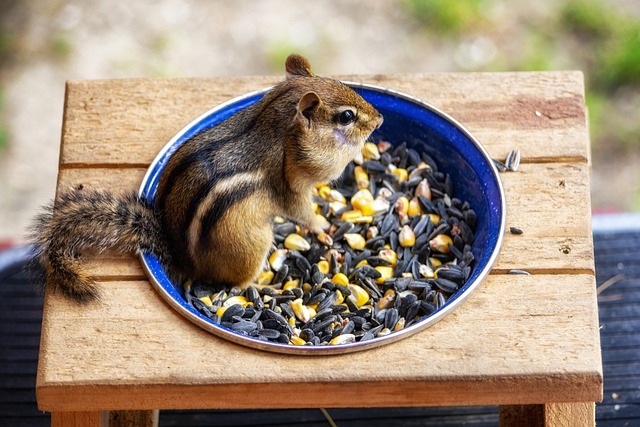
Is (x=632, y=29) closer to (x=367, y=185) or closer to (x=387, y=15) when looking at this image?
(x=387, y=15)

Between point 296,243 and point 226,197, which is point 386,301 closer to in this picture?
point 296,243

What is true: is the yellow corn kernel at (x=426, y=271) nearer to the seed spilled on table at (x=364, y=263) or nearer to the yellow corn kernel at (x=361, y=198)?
the seed spilled on table at (x=364, y=263)

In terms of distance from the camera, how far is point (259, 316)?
6.33ft

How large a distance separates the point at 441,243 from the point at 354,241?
0.20 meters

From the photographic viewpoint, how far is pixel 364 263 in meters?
2.09

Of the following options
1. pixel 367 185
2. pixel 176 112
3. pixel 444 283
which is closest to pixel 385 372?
pixel 444 283

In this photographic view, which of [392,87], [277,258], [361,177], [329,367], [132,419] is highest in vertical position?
[392,87]

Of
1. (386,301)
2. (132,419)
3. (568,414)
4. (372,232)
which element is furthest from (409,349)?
(132,419)

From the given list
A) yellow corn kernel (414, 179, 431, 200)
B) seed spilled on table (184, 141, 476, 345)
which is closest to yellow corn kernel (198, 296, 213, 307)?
seed spilled on table (184, 141, 476, 345)

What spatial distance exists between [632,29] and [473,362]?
2650 mm

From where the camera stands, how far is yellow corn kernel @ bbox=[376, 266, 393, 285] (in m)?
2.04

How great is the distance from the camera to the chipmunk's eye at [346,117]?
201 cm

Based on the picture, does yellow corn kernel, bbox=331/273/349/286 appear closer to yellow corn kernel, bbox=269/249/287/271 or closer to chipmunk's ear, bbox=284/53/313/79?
yellow corn kernel, bbox=269/249/287/271

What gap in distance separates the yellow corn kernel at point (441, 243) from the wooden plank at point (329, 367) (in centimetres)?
32
